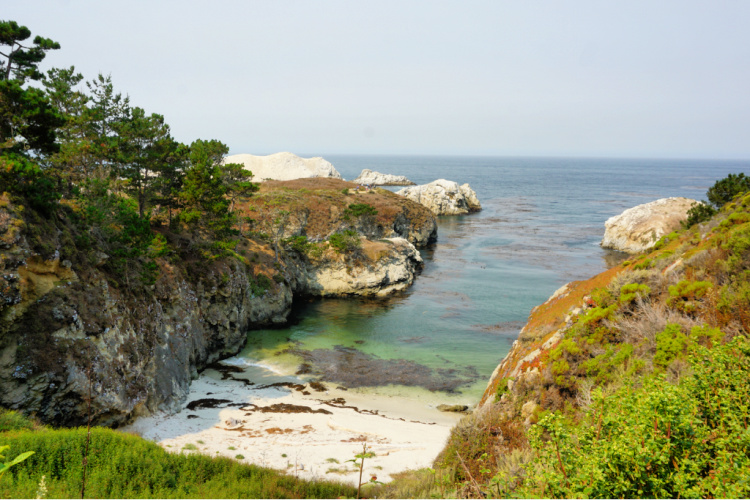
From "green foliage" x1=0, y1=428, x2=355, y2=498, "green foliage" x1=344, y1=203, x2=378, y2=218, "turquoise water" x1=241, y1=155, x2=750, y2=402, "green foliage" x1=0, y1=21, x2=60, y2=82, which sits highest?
"green foliage" x1=0, y1=21, x2=60, y2=82

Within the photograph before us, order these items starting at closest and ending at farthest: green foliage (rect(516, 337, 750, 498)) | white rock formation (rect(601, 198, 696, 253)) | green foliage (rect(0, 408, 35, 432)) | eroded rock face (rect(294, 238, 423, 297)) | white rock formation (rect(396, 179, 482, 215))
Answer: green foliage (rect(516, 337, 750, 498)) → green foliage (rect(0, 408, 35, 432)) → eroded rock face (rect(294, 238, 423, 297)) → white rock formation (rect(601, 198, 696, 253)) → white rock formation (rect(396, 179, 482, 215))

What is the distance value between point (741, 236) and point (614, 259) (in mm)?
51727

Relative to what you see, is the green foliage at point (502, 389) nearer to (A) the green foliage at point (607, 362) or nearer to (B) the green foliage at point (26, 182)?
(A) the green foliage at point (607, 362)

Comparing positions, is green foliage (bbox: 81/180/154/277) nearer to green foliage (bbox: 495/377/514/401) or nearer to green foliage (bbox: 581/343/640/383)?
green foliage (bbox: 495/377/514/401)

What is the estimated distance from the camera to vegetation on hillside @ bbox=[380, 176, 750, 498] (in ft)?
18.4

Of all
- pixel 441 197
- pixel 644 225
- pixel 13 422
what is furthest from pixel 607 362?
pixel 441 197

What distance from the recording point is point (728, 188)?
104 ft

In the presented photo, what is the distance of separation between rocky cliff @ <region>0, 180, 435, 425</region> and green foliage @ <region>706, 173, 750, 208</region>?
3893 centimetres

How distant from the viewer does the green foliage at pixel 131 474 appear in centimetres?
1012

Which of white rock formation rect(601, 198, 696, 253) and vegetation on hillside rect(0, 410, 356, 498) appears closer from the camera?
vegetation on hillside rect(0, 410, 356, 498)

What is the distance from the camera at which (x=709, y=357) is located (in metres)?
7.26

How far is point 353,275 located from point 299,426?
87.1ft

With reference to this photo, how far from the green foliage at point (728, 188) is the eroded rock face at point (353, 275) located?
29.6 metres

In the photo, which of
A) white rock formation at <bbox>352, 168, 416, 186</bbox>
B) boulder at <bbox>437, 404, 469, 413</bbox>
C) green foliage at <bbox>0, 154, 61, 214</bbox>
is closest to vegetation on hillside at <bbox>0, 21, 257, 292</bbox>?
green foliage at <bbox>0, 154, 61, 214</bbox>
